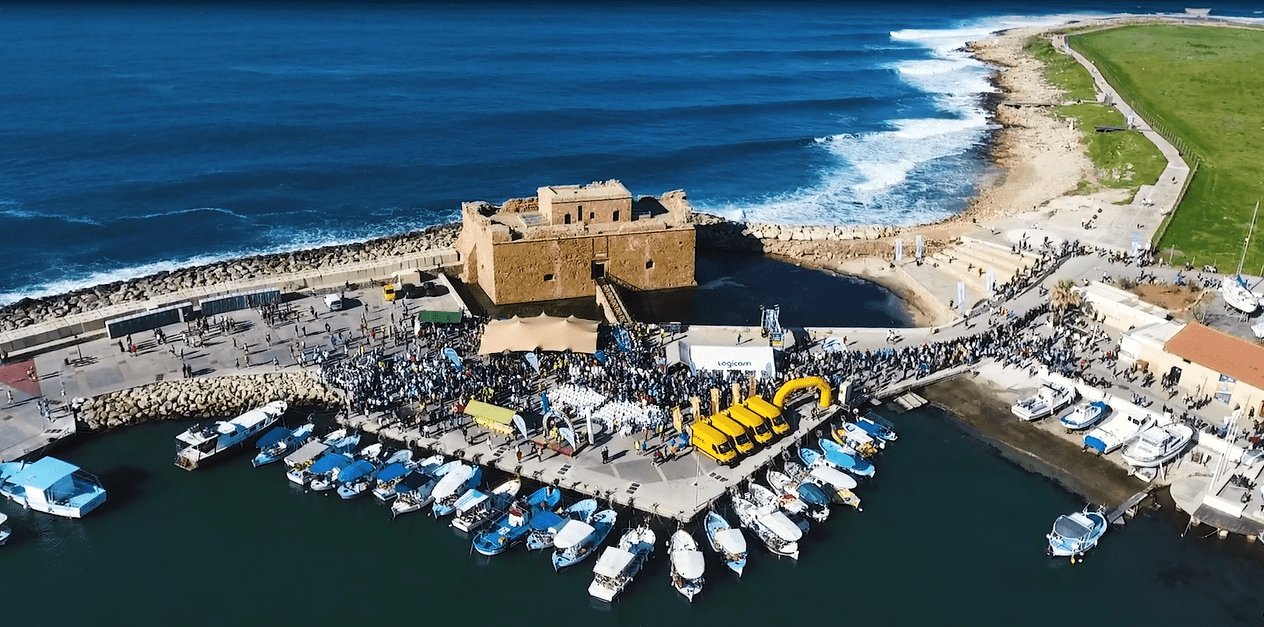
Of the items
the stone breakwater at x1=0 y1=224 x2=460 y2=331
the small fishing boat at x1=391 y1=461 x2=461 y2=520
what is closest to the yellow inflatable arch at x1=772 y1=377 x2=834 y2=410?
the small fishing boat at x1=391 y1=461 x2=461 y2=520

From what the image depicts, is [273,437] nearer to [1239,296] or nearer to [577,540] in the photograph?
[577,540]

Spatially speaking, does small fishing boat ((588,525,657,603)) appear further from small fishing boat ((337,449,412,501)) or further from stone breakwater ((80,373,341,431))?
stone breakwater ((80,373,341,431))

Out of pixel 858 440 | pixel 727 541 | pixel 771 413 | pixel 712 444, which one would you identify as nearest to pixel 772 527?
pixel 727 541

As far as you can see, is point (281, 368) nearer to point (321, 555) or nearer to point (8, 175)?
point (321, 555)

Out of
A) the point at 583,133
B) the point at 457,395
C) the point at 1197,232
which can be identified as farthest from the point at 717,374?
the point at 583,133

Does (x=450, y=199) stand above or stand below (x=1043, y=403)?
above

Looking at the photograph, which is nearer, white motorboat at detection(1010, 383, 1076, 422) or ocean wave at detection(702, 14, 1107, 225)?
white motorboat at detection(1010, 383, 1076, 422)
